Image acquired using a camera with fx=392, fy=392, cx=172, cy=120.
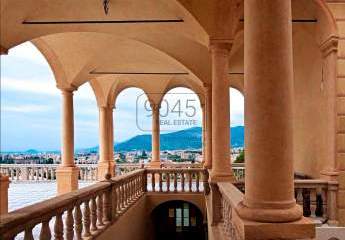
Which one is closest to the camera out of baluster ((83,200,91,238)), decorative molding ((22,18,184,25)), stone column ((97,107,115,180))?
baluster ((83,200,91,238))

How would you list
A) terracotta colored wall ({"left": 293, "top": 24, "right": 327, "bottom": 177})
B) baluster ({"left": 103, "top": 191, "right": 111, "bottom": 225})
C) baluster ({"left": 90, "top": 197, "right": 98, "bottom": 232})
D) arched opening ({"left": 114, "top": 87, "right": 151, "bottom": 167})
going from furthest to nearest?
arched opening ({"left": 114, "top": 87, "right": 151, "bottom": 167})
terracotta colored wall ({"left": 293, "top": 24, "right": 327, "bottom": 177})
baluster ({"left": 103, "top": 191, "right": 111, "bottom": 225})
baluster ({"left": 90, "top": 197, "right": 98, "bottom": 232})

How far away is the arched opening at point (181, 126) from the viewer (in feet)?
61.0

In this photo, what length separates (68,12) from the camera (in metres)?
8.66

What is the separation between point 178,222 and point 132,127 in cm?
767

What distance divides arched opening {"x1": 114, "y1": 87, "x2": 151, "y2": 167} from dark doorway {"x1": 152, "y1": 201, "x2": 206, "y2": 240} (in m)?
5.85

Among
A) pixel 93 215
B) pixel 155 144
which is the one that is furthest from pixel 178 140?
pixel 93 215

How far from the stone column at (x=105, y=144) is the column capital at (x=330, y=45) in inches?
449

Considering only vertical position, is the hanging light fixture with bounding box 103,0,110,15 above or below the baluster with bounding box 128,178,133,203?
above

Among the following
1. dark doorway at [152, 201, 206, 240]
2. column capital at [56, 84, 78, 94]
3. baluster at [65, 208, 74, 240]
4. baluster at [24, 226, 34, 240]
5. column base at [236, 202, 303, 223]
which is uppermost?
column capital at [56, 84, 78, 94]

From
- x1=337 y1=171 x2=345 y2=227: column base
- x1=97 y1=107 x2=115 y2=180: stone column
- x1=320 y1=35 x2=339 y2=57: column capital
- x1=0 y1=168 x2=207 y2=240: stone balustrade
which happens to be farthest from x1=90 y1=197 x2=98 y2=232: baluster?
x1=97 y1=107 x2=115 y2=180: stone column

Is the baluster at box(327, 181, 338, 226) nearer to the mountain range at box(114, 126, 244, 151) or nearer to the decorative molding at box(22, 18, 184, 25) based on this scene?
the decorative molding at box(22, 18, 184, 25)

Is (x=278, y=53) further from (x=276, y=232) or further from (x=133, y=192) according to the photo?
(x=133, y=192)

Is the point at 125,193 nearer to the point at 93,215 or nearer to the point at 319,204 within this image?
the point at 93,215

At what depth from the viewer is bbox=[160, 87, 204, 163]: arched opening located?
61.0 ft
